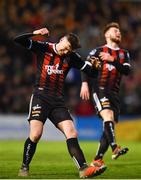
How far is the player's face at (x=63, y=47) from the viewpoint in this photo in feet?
29.8

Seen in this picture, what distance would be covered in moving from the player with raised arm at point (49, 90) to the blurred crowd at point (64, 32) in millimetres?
10615

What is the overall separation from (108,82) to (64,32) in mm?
10789

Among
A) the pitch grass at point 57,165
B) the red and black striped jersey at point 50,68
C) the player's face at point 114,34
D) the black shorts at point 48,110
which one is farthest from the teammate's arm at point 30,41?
the player's face at point 114,34

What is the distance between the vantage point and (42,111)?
30.0 ft

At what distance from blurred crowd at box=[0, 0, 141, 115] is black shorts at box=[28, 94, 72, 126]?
10659 millimetres

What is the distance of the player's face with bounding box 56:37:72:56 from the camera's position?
→ 9.07m

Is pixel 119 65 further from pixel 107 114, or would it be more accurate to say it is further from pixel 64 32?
pixel 64 32

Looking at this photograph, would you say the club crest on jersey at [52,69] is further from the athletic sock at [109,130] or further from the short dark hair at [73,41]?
the athletic sock at [109,130]

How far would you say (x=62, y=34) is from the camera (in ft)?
70.5

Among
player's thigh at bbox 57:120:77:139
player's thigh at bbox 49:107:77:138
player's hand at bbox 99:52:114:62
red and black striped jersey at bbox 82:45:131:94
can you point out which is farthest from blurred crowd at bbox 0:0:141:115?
player's thigh at bbox 57:120:77:139

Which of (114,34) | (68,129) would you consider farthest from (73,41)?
(114,34)

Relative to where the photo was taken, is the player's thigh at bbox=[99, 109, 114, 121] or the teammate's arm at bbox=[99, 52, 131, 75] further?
the player's thigh at bbox=[99, 109, 114, 121]

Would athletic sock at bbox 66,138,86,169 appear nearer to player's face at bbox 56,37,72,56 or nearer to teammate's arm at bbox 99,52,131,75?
player's face at bbox 56,37,72,56

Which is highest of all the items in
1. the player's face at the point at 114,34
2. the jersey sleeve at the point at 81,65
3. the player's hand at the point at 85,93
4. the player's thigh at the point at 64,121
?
the player's face at the point at 114,34
